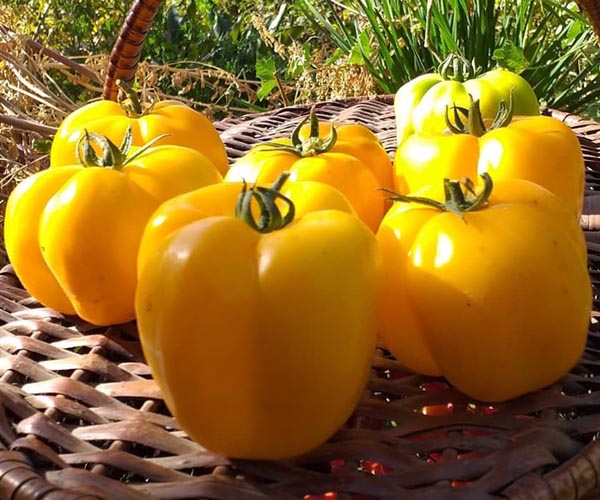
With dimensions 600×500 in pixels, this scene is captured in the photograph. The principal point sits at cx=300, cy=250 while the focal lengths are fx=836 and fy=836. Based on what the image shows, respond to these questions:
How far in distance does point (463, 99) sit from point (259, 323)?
1.80ft

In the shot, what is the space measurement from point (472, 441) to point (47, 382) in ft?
1.14

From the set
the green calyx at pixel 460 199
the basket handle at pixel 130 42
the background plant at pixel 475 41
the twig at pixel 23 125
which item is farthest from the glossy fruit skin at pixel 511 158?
the background plant at pixel 475 41

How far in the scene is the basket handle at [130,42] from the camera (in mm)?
995

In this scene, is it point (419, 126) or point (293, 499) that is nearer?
point (293, 499)

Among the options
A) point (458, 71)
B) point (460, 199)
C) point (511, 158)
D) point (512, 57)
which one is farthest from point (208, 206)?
point (512, 57)

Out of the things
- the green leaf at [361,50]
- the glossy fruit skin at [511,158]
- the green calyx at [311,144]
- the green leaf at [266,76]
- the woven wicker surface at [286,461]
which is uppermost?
the green calyx at [311,144]

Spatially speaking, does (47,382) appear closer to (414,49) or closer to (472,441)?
(472,441)

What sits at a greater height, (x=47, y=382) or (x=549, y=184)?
(x=549, y=184)

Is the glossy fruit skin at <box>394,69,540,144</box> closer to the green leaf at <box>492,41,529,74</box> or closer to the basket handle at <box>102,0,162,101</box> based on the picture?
the basket handle at <box>102,0,162,101</box>

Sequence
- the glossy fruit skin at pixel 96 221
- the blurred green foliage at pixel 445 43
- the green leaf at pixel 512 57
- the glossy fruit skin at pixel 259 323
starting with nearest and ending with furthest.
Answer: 1. the glossy fruit skin at pixel 259 323
2. the glossy fruit skin at pixel 96 221
3. the green leaf at pixel 512 57
4. the blurred green foliage at pixel 445 43

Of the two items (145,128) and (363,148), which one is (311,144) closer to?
A: (363,148)

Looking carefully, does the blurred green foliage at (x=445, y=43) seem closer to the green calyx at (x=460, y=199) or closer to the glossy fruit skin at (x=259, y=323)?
the green calyx at (x=460, y=199)

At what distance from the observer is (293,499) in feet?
1.79

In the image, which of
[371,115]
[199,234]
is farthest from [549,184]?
[371,115]
